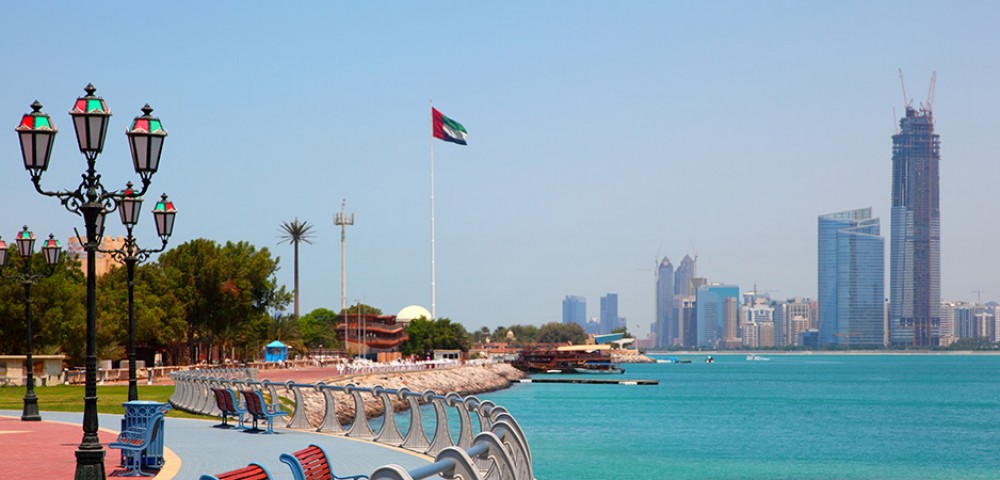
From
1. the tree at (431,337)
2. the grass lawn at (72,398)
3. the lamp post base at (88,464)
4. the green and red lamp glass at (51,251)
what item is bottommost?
the tree at (431,337)

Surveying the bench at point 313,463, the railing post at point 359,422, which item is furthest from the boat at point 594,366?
the bench at point 313,463

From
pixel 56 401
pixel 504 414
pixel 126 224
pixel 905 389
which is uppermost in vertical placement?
pixel 126 224

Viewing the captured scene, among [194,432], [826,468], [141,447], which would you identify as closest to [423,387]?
[826,468]

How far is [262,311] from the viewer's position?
84625 millimetres

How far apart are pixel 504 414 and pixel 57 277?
5376cm

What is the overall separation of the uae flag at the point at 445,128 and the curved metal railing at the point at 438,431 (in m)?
60.3

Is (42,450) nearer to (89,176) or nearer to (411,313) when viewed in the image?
(89,176)

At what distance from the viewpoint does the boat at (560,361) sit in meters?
151

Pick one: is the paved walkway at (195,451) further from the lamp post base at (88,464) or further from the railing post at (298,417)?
the lamp post base at (88,464)

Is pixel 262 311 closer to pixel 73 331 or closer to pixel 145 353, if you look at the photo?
Result: pixel 145 353

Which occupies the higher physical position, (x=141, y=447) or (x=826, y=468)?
(x=141, y=447)

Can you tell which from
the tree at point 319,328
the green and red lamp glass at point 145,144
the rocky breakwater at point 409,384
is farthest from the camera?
the tree at point 319,328

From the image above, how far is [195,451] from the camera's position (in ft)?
64.0

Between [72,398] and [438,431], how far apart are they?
81.0 feet
